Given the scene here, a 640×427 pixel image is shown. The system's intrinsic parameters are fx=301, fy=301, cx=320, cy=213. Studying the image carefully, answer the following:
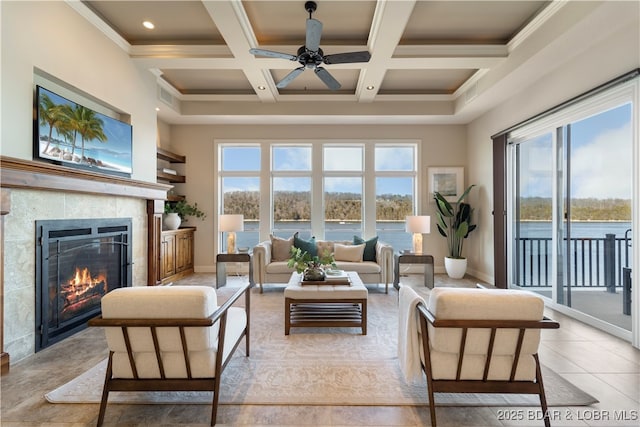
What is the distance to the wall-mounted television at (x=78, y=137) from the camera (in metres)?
2.76

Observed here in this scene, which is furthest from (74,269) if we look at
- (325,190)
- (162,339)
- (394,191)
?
(394,191)

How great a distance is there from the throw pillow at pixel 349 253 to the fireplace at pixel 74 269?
10.0 feet

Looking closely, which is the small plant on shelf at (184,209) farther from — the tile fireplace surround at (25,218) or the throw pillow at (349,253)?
the throw pillow at (349,253)

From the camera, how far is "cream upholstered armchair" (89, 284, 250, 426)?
1.71 meters

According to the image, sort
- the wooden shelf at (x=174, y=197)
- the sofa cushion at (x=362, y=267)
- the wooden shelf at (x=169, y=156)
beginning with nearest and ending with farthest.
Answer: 1. the sofa cushion at (x=362, y=267)
2. the wooden shelf at (x=169, y=156)
3. the wooden shelf at (x=174, y=197)

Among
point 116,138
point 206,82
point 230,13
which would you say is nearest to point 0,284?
point 116,138

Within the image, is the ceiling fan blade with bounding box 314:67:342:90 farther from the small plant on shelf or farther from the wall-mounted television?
the small plant on shelf

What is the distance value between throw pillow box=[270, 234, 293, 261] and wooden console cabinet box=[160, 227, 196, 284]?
1797 millimetres

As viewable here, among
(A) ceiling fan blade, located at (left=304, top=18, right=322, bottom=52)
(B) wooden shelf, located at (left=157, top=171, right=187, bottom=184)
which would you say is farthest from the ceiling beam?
(B) wooden shelf, located at (left=157, top=171, right=187, bottom=184)

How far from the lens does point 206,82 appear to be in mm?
5184

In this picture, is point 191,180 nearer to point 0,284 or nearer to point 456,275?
point 0,284

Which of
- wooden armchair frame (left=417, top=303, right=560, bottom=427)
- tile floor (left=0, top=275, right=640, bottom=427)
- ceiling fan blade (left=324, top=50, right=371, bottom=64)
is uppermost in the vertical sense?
ceiling fan blade (left=324, top=50, right=371, bottom=64)

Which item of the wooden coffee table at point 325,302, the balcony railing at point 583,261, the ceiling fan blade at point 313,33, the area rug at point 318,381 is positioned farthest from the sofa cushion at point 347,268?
the ceiling fan blade at point 313,33

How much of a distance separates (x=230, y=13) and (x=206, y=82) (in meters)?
2.33
